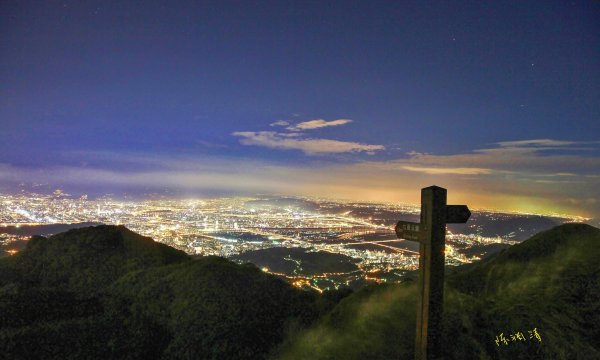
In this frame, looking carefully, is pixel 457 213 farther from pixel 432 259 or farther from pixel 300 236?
pixel 300 236

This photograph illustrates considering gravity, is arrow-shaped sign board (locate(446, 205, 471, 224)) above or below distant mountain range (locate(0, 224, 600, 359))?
above

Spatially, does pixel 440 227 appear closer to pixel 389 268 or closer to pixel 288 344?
pixel 288 344

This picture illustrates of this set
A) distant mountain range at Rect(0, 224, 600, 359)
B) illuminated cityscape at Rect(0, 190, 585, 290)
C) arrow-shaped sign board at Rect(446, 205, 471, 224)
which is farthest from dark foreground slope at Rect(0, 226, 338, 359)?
arrow-shaped sign board at Rect(446, 205, 471, 224)

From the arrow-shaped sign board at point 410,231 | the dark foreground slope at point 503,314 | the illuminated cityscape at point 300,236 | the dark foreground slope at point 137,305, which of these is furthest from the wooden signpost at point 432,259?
the illuminated cityscape at point 300,236

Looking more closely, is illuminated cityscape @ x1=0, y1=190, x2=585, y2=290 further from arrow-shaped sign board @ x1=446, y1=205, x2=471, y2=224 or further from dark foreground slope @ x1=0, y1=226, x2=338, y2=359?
arrow-shaped sign board @ x1=446, y1=205, x2=471, y2=224

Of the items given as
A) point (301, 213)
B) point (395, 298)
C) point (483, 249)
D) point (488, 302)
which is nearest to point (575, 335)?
point (488, 302)

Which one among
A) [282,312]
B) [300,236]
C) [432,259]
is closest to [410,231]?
[432,259]
